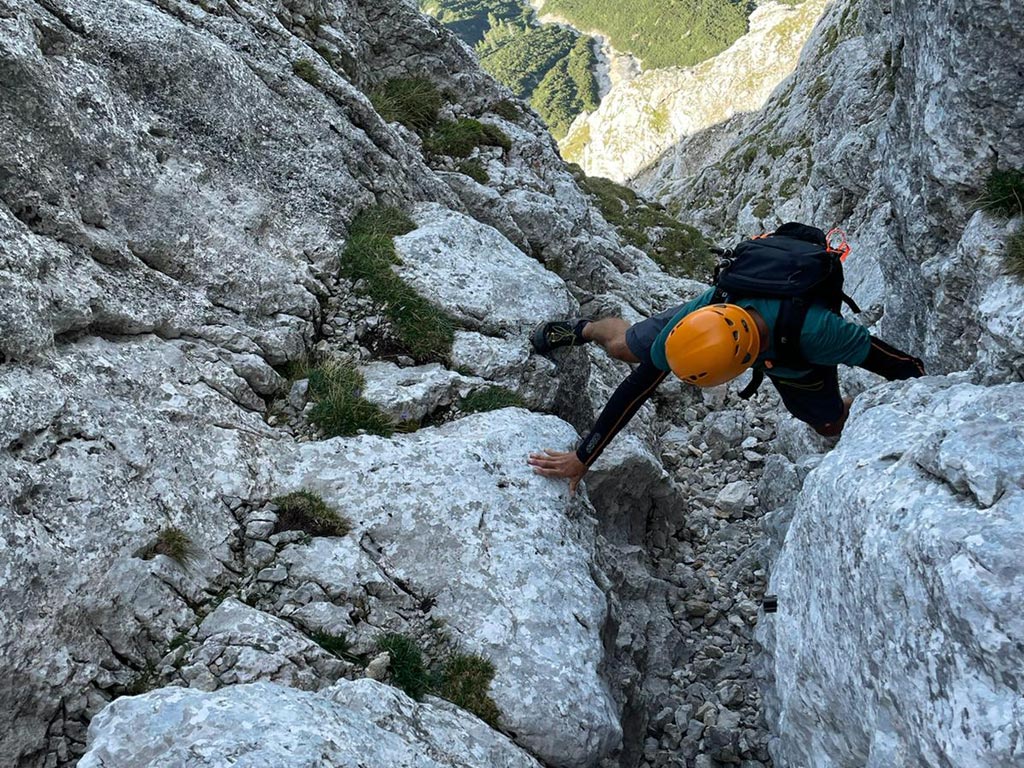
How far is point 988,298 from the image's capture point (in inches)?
245

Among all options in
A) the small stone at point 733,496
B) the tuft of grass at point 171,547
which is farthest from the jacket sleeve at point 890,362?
the tuft of grass at point 171,547

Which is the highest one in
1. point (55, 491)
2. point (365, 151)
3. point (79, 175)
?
point (365, 151)

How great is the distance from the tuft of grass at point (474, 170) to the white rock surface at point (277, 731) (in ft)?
42.5

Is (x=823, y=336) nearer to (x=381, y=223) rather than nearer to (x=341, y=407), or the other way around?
(x=341, y=407)

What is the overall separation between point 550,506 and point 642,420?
6.07m

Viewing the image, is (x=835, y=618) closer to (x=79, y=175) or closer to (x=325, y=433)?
(x=325, y=433)

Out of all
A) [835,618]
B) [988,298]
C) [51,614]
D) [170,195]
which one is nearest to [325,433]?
[51,614]

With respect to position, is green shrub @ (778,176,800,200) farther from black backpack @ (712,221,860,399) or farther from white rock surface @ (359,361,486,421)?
white rock surface @ (359,361,486,421)

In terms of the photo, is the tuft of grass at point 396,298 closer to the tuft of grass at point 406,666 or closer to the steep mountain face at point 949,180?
the tuft of grass at point 406,666

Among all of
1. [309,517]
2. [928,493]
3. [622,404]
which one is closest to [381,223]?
[622,404]

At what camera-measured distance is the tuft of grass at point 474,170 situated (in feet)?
53.8

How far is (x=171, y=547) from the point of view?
6473mm

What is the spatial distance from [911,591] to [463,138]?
1504 cm

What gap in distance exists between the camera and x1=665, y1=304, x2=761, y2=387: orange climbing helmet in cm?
664
